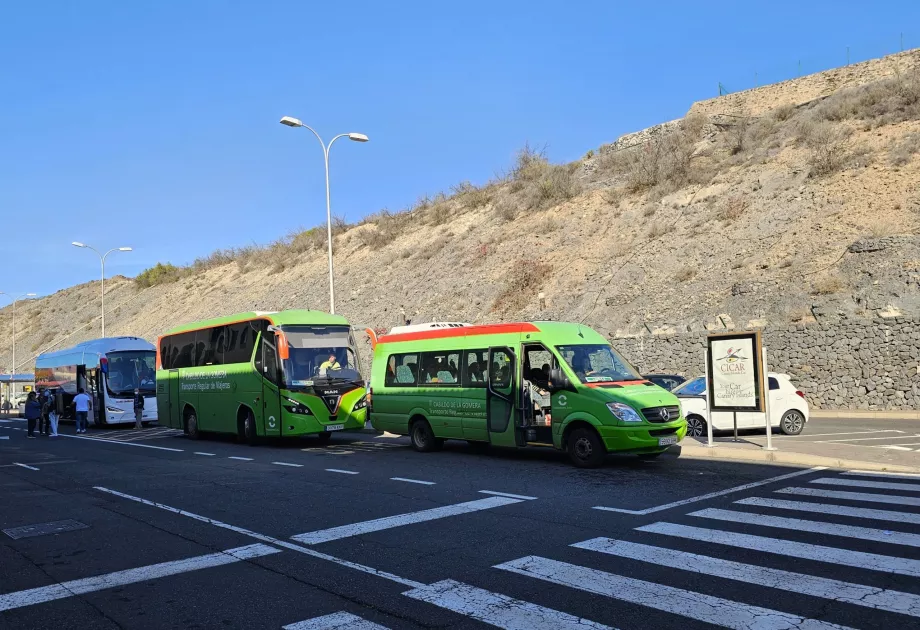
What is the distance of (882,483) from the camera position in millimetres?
10336

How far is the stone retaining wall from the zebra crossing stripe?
16.9 metres

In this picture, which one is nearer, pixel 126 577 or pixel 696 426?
pixel 126 577

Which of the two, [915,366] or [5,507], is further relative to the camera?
[915,366]

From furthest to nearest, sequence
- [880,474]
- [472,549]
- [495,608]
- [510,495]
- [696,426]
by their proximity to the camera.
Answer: [696,426] → [880,474] → [510,495] → [472,549] → [495,608]

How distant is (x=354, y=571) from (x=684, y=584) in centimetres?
277

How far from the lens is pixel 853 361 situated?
24.2 metres

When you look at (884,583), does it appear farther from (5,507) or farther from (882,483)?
(5,507)

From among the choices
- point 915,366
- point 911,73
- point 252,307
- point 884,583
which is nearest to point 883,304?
point 915,366

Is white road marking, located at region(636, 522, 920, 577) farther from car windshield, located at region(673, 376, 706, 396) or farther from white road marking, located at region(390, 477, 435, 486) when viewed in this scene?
car windshield, located at region(673, 376, 706, 396)

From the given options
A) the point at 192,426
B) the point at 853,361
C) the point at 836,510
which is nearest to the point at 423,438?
the point at 836,510

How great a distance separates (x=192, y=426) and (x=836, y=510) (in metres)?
19.2

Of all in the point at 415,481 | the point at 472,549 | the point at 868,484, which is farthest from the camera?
the point at 415,481

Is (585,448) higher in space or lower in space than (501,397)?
lower

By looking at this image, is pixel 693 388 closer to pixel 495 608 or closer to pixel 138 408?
pixel 495 608
